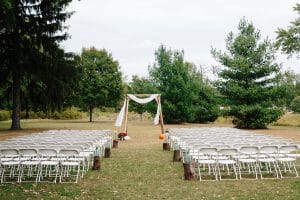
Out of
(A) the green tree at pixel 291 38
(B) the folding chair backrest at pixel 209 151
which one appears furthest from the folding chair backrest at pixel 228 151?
(A) the green tree at pixel 291 38

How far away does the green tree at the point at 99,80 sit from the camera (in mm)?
45375

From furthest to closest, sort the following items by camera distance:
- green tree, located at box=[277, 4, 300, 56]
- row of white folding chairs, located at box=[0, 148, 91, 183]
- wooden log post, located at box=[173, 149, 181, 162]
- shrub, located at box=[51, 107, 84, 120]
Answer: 1. shrub, located at box=[51, 107, 84, 120]
2. green tree, located at box=[277, 4, 300, 56]
3. wooden log post, located at box=[173, 149, 181, 162]
4. row of white folding chairs, located at box=[0, 148, 91, 183]

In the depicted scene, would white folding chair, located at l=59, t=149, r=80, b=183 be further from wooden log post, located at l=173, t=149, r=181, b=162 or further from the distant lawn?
the distant lawn

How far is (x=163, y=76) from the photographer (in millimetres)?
42844

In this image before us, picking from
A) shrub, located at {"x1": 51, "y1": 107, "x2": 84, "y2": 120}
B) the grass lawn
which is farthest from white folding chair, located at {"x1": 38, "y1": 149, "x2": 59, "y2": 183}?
shrub, located at {"x1": 51, "y1": 107, "x2": 84, "y2": 120}

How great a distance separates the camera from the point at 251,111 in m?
32.9

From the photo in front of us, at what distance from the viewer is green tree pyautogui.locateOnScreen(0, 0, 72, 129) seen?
94.4 feet

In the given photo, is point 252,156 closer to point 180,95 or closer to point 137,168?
point 137,168

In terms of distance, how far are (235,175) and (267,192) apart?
217cm

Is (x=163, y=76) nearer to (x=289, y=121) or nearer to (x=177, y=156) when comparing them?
(x=289, y=121)

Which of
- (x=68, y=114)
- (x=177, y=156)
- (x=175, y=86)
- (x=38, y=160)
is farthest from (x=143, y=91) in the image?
(x=38, y=160)

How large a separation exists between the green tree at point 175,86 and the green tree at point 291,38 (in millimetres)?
9904

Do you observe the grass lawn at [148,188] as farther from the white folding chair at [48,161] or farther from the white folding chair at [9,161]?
the white folding chair at [9,161]

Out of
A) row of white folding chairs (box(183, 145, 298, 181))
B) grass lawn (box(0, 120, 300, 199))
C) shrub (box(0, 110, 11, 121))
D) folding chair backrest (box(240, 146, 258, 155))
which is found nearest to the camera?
grass lawn (box(0, 120, 300, 199))
